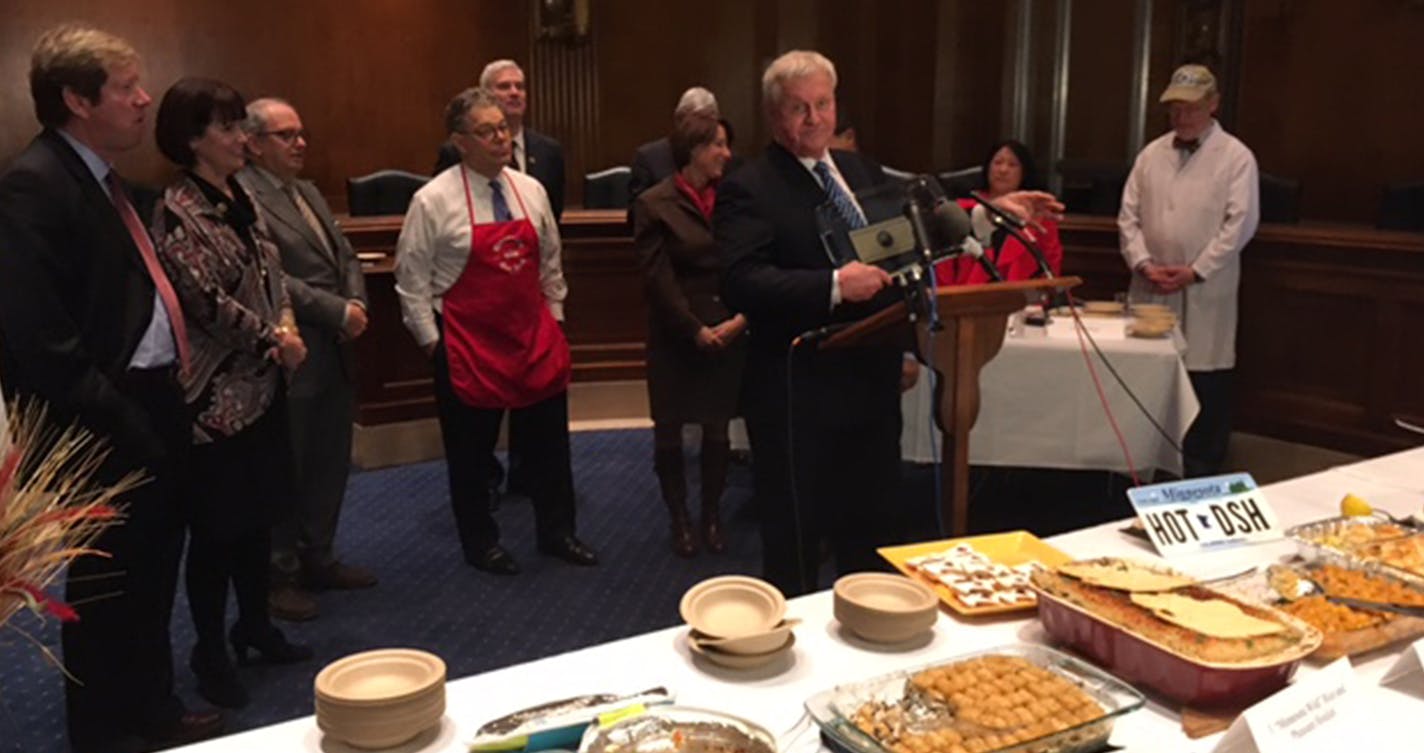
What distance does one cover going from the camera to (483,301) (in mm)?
3391

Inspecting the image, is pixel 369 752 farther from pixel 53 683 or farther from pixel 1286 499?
pixel 53 683

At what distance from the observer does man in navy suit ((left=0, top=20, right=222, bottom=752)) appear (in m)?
2.10

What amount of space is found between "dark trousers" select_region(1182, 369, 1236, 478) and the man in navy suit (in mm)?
3667

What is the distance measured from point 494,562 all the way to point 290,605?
625 millimetres

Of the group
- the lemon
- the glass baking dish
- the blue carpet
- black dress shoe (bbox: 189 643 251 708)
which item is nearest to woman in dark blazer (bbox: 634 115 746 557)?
the blue carpet

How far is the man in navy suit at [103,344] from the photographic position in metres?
2.10

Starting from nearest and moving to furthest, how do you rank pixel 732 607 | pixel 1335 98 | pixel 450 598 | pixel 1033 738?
pixel 1033 738 < pixel 732 607 < pixel 450 598 < pixel 1335 98

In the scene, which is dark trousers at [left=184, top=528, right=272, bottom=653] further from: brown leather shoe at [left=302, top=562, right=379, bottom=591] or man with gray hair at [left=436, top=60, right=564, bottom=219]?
man with gray hair at [left=436, top=60, right=564, bottom=219]

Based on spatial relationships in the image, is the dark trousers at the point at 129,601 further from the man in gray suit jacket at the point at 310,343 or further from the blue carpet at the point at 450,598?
the man in gray suit jacket at the point at 310,343

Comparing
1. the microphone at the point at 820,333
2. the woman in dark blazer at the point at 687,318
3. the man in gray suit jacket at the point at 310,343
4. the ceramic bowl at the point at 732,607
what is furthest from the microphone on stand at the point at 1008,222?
the man in gray suit jacket at the point at 310,343

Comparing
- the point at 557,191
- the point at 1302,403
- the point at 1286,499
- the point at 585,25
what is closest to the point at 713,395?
the point at 557,191

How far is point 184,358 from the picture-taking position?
7.84 feet

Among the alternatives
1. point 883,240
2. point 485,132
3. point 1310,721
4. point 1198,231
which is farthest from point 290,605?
point 1198,231

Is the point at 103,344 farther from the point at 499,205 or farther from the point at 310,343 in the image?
the point at 499,205
